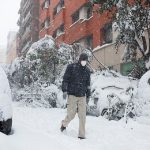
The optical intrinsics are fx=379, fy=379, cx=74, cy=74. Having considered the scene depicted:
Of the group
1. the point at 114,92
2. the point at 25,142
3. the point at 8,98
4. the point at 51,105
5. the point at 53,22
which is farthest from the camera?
the point at 53,22

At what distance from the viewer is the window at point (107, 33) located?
22.3 m

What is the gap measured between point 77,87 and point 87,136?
3.18 ft

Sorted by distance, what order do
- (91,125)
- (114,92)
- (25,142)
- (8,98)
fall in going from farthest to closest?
(114,92)
(91,125)
(8,98)
(25,142)

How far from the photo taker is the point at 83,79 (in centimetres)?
718

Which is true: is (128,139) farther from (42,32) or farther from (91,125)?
(42,32)

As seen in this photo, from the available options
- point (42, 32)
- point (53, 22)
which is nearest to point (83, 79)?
point (53, 22)

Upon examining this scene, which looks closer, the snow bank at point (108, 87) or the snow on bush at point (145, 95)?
the snow on bush at point (145, 95)

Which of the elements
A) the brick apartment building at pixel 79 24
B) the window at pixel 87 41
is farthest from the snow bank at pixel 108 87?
the window at pixel 87 41

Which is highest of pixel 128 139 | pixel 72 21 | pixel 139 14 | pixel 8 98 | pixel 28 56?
pixel 72 21

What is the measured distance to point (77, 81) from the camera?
714 centimetres

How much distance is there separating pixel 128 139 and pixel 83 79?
4.58 ft

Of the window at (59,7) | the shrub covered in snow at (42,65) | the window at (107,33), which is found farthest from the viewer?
the window at (59,7)

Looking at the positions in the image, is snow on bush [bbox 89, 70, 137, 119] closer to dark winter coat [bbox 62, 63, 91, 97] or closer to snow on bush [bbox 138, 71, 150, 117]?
snow on bush [bbox 138, 71, 150, 117]

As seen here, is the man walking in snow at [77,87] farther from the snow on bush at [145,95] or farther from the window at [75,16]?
the window at [75,16]
